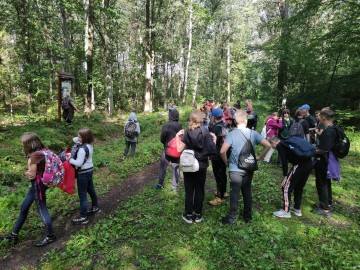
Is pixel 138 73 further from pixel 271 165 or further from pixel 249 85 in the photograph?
pixel 271 165

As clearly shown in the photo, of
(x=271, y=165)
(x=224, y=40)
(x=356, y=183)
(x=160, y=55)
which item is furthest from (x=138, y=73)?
(x=356, y=183)

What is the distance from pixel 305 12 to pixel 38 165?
53.3 feet

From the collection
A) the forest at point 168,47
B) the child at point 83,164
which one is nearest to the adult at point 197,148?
the child at point 83,164

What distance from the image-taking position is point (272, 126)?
28.4ft

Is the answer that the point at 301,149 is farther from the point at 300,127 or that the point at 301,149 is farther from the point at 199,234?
the point at 199,234

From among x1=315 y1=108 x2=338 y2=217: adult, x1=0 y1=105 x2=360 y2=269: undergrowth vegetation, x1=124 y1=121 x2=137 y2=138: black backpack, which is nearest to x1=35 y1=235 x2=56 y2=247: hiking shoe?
x1=0 y1=105 x2=360 y2=269: undergrowth vegetation

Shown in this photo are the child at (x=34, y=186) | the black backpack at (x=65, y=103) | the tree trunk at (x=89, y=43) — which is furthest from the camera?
the tree trunk at (x=89, y=43)

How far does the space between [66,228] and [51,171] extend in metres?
1.47

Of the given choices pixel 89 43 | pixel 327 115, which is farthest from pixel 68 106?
pixel 327 115

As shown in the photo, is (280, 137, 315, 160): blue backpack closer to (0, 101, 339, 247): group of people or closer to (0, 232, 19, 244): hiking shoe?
(0, 101, 339, 247): group of people

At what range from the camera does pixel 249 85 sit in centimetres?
4700

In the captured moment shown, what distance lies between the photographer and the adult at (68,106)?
1213 cm

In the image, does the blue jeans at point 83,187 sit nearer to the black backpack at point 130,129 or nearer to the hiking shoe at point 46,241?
the hiking shoe at point 46,241

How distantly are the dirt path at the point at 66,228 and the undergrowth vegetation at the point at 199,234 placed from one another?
201mm
